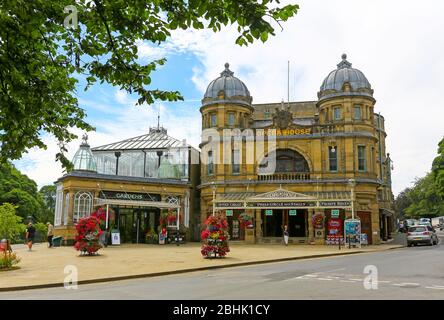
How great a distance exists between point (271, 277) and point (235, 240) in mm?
24636

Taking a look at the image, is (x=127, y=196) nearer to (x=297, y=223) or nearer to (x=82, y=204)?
(x=82, y=204)

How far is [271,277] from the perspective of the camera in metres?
14.0

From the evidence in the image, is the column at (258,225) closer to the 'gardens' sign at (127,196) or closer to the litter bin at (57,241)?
the 'gardens' sign at (127,196)

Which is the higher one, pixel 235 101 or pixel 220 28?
pixel 235 101

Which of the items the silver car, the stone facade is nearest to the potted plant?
the stone facade

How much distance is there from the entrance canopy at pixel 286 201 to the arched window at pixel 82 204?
9.89 metres

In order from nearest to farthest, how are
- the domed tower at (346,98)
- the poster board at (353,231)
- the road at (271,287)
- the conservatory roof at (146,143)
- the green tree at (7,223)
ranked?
the road at (271,287) → the green tree at (7,223) → the poster board at (353,231) → the domed tower at (346,98) → the conservatory roof at (146,143)

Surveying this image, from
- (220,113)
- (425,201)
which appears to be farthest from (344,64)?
(425,201)

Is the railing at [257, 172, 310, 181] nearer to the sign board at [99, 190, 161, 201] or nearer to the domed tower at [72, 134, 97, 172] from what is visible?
the sign board at [99, 190, 161, 201]

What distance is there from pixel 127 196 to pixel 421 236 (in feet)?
73.8

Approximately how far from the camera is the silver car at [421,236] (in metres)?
33.4

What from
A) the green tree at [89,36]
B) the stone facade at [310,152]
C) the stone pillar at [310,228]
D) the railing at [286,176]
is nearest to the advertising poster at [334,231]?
the stone facade at [310,152]
